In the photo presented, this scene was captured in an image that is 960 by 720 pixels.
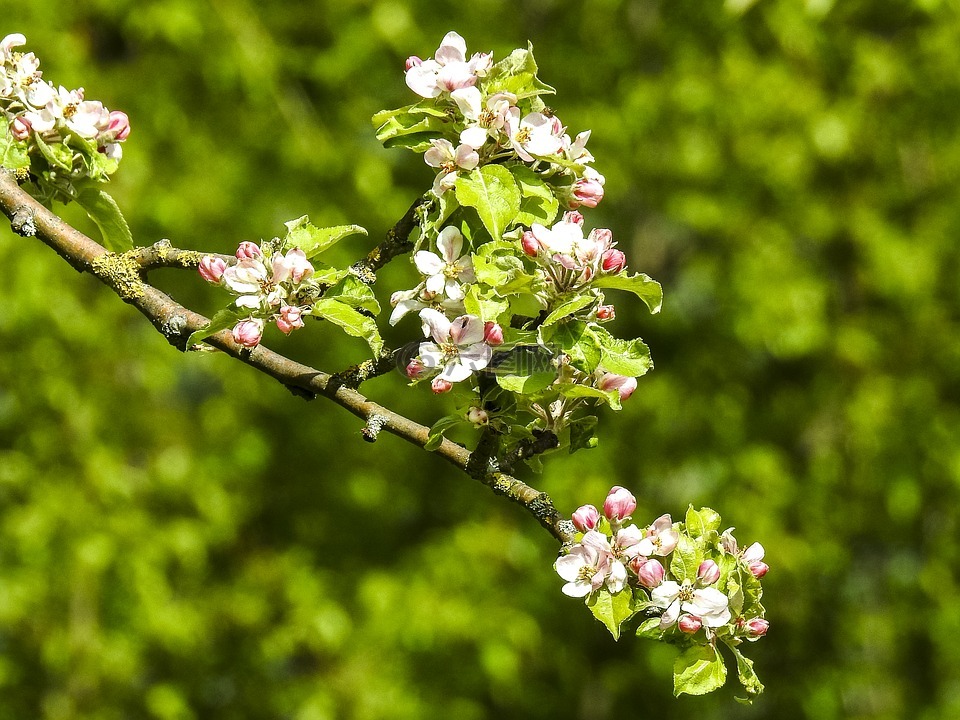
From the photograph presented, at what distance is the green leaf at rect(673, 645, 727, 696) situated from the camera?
102 centimetres

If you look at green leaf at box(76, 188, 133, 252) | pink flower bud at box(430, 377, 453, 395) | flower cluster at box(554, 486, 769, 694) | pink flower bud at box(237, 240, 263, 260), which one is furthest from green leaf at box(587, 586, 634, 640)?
green leaf at box(76, 188, 133, 252)

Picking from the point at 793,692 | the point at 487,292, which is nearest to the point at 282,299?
the point at 487,292

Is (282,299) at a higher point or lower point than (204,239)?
lower

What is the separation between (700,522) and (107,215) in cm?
74

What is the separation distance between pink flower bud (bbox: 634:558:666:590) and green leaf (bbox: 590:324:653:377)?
179 millimetres

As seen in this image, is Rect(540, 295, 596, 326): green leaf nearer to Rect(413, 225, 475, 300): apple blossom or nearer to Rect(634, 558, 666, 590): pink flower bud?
Rect(413, 225, 475, 300): apple blossom

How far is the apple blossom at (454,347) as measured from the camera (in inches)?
37.6

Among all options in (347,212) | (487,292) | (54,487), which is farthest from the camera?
(347,212)

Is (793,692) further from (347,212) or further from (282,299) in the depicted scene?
(282,299)

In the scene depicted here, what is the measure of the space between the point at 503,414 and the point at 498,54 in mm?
2535

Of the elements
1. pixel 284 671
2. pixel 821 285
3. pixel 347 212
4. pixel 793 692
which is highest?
pixel 821 285

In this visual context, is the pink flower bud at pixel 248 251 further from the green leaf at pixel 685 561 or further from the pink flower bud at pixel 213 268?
the green leaf at pixel 685 561

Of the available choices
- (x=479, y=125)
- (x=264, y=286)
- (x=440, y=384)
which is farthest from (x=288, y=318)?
(x=479, y=125)

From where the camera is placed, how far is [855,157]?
367 cm
